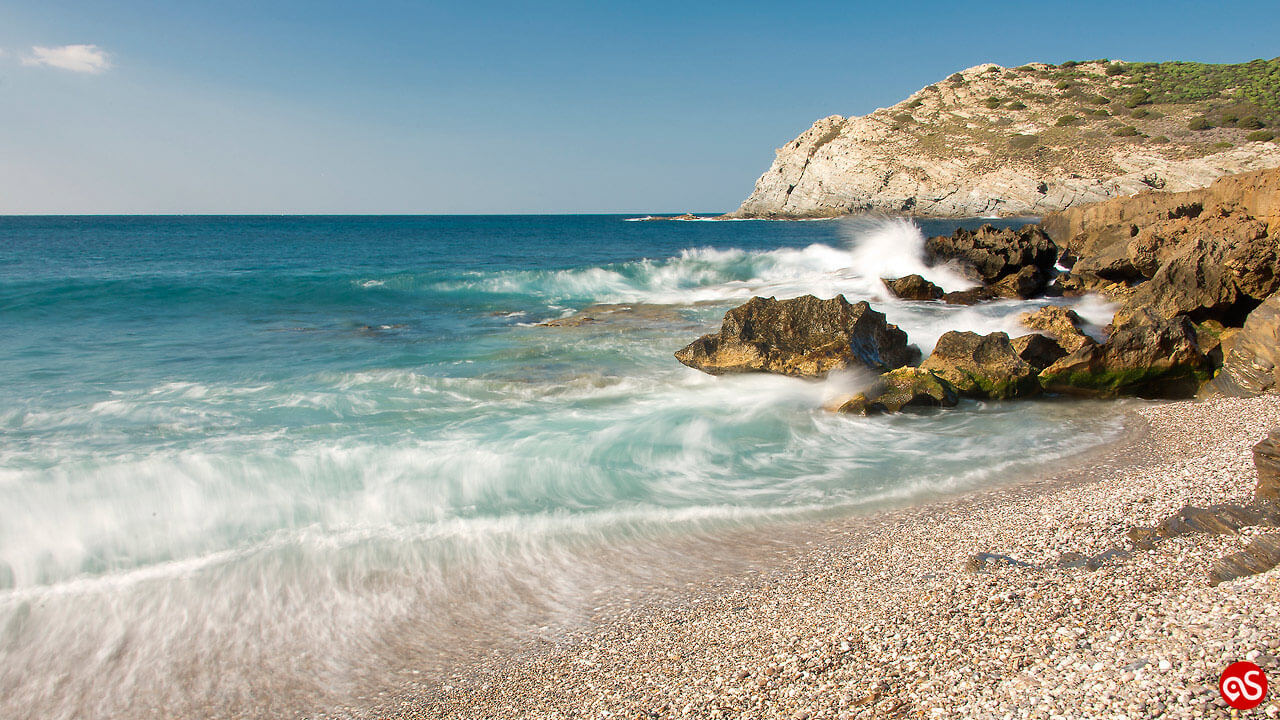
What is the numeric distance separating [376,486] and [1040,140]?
79.3 meters

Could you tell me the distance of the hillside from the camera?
57.9 meters

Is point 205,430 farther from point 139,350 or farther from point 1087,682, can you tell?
point 1087,682

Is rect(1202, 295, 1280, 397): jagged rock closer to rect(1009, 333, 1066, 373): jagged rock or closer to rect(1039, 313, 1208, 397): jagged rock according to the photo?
rect(1039, 313, 1208, 397): jagged rock

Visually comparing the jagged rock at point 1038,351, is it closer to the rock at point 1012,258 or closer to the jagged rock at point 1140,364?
the jagged rock at point 1140,364

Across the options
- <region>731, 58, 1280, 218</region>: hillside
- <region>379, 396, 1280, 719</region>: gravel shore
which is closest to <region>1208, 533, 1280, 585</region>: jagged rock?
<region>379, 396, 1280, 719</region>: gravel shore

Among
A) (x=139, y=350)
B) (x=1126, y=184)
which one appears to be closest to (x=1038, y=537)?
(x=139, y=350)

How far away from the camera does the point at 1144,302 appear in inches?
417

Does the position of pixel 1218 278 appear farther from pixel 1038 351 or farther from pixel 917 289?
pixel 917 289

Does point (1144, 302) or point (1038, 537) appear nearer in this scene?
point (1038, 537)

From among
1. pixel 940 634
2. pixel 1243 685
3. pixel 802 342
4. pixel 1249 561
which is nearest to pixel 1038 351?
pixel 802 342

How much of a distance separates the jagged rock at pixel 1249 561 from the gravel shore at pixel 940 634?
0.09 meters

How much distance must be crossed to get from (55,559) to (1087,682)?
7.11m

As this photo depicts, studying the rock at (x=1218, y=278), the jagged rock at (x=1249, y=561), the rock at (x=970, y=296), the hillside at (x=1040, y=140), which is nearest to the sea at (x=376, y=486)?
the rock at (x=970, y=296)

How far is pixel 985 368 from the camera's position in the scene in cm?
905
